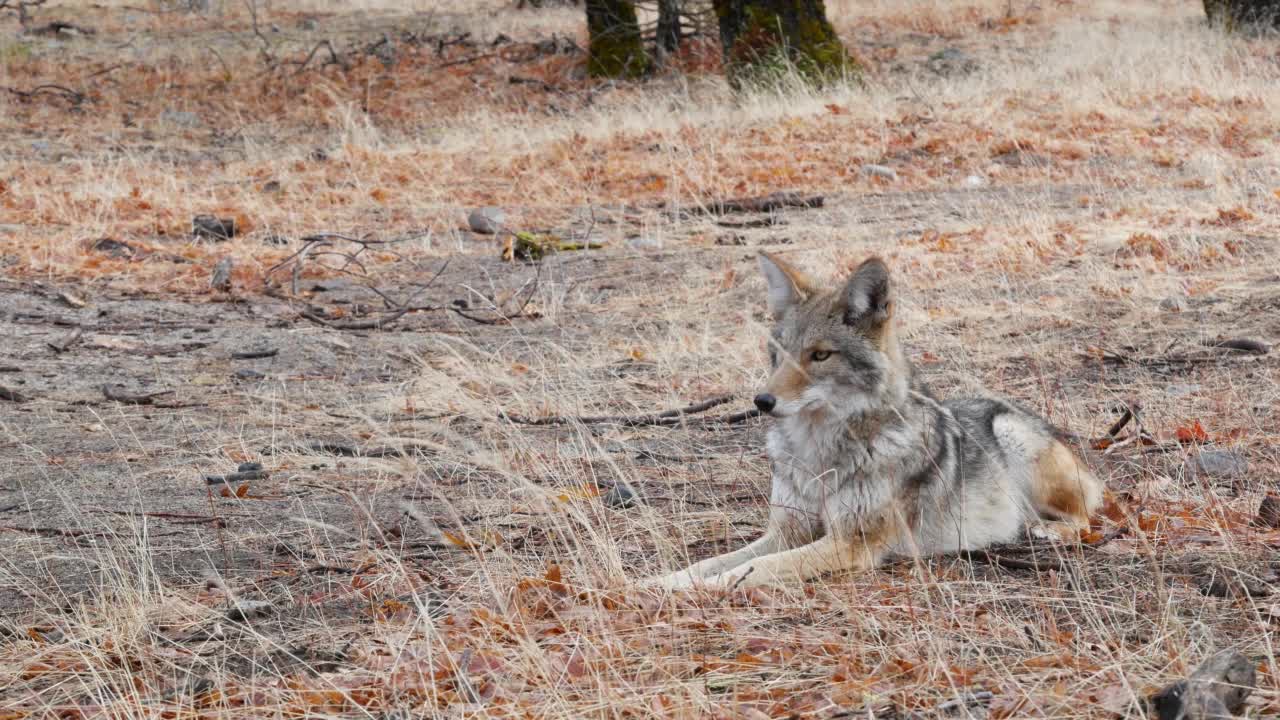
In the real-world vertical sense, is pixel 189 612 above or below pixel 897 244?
above

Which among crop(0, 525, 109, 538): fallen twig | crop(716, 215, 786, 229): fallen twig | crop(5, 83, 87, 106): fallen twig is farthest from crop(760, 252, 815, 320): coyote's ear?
crop(5, 83, 87, 106): fallen twig

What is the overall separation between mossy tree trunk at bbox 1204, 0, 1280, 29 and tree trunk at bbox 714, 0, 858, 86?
7.43 m

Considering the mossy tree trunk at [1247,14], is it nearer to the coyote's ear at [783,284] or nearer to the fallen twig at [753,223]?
the fallen twig at [753,223]

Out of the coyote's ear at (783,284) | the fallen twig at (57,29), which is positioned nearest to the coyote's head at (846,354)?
the coyote's ear at (783,284)

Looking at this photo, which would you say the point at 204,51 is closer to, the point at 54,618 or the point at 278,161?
the point at 278,161

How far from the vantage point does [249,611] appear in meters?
4.34

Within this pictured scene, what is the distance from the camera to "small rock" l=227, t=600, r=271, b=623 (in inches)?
169

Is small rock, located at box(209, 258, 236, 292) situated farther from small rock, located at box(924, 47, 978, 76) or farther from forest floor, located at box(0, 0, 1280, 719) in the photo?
small rock, located at box(924, 47, 978, 76)

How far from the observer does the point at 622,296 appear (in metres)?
10.2

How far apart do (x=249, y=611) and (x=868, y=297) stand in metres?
2.54

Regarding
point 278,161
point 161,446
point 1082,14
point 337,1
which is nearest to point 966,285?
point 161,446

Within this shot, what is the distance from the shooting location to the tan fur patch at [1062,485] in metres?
5.30

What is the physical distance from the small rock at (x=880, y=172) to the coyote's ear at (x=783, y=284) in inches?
358

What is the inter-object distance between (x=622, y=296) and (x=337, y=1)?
25273 millimetres
